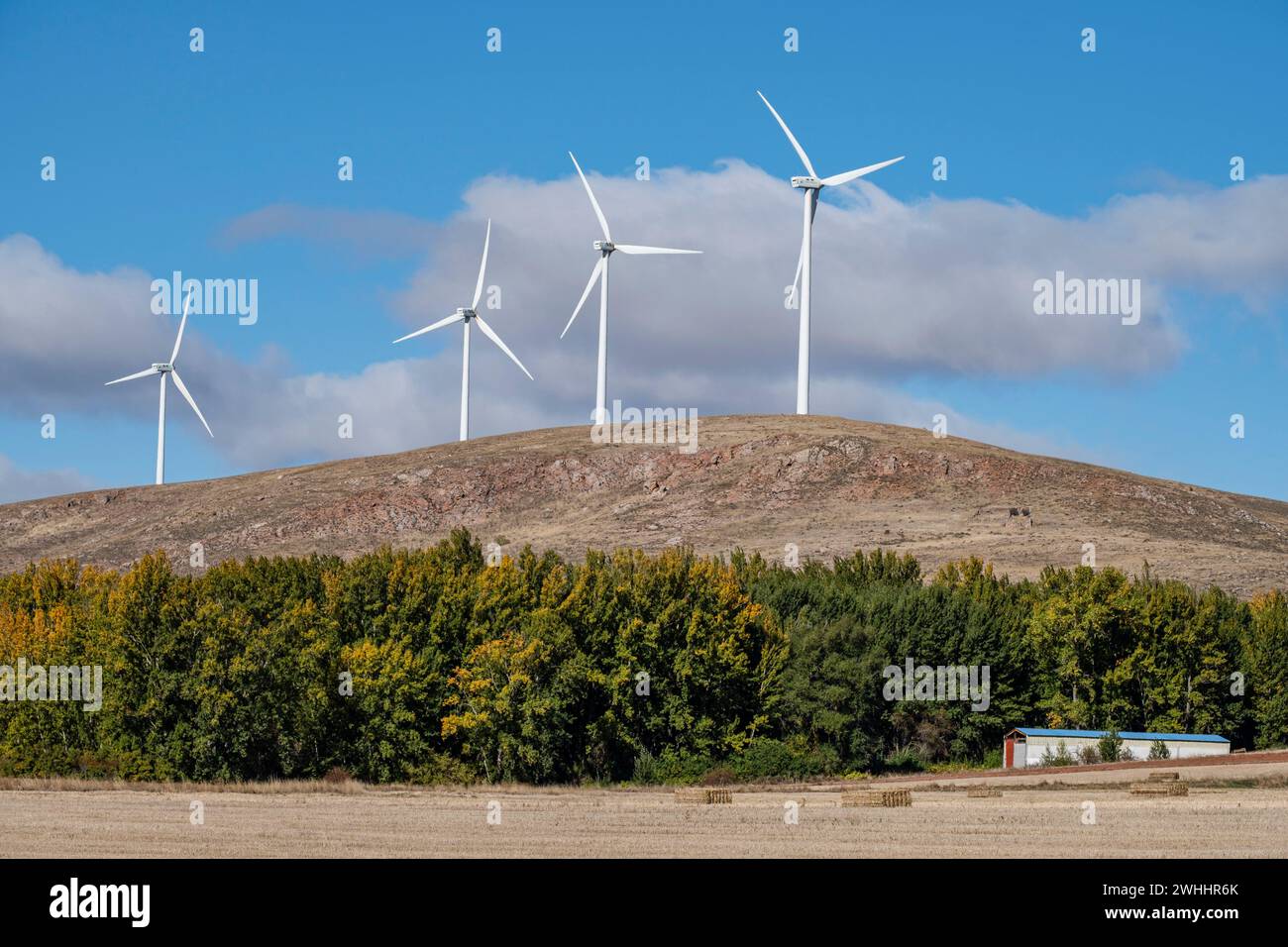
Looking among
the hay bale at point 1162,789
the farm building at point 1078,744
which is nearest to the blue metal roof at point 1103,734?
the farm building at point 1078,744

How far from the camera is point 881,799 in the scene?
5931cm

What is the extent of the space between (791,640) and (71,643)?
41433 mm

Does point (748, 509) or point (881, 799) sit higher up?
point (748, 509)

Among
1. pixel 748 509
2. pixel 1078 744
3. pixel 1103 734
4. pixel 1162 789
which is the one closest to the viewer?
pixel 1162 789

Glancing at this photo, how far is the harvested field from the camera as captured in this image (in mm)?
38625

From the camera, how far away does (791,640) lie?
313ft
